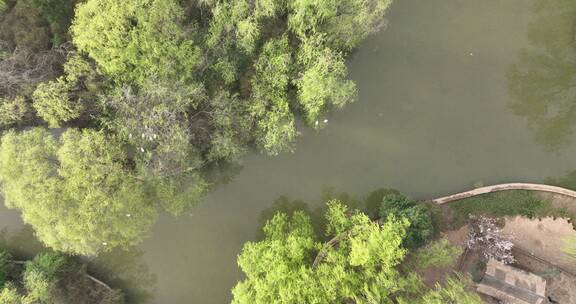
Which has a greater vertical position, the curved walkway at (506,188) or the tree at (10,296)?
the tree at (10,296)

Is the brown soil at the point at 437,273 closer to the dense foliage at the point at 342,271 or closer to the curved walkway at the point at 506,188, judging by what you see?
the curved walkway at the point at 506,188

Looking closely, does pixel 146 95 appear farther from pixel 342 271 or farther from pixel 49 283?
pixel 342 271

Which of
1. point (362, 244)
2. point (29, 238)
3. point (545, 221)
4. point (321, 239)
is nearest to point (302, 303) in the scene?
point (362, 244)

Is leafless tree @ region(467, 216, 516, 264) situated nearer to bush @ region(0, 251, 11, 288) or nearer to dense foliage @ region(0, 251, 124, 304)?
dense foliage @ region(0, 251, 124, 304)

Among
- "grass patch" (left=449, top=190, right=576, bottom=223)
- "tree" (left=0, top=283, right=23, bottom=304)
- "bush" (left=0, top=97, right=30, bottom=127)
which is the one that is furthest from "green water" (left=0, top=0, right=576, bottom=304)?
"bush" (left=0, top=97, right=30, bottom=127)

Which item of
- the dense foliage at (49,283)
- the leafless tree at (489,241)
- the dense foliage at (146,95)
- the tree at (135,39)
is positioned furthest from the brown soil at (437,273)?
the dense foliage at (49,283)

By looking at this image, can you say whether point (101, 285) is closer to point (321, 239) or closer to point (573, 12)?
point (321, 239)

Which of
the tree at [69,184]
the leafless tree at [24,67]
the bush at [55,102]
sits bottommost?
the tree at [69,184]
